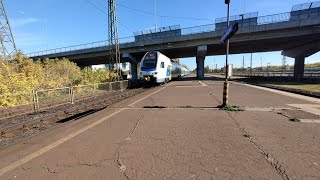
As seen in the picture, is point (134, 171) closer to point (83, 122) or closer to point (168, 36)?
point (83, 122)

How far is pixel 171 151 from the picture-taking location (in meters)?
5.08

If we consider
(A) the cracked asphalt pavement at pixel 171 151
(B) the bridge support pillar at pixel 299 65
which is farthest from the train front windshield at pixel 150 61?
(B) the bridge support pillar at pixel 299 65

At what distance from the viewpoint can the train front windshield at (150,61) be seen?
90.8 feet

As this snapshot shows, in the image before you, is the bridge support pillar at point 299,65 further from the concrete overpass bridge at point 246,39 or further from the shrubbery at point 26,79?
the shrubbery at point 26,79

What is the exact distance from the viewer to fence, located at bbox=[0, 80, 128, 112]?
496 inches

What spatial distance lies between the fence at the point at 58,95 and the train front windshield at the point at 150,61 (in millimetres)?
5078

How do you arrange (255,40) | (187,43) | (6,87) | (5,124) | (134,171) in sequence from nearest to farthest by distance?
(134,171), (5,124), (6,87), (255,40), (187,43)

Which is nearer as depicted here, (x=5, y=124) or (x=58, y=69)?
(x=5, y=124)

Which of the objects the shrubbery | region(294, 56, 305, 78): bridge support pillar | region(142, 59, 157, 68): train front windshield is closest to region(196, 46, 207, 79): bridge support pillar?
region(142, 59, 157, 68): train front windshield

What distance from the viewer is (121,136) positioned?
635 cm

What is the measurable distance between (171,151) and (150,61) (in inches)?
923

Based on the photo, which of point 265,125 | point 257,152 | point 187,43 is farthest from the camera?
point 187,43

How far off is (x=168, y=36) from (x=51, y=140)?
134 ft

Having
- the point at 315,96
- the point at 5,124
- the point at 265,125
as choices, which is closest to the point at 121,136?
the point at 265,125
